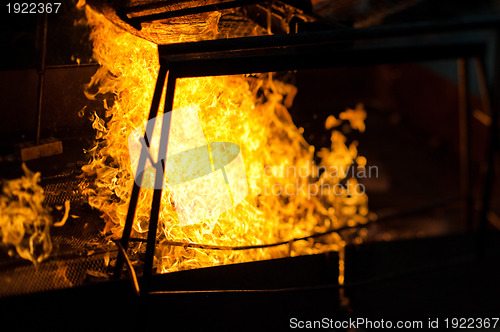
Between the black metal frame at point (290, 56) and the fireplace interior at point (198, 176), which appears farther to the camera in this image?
the fireplace interior at point (198, 176)

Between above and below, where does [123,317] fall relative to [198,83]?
below

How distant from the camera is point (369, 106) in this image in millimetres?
8195

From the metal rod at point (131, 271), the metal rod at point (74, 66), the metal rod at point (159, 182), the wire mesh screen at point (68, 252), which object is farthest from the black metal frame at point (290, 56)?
the metal rod at point (74, 66)

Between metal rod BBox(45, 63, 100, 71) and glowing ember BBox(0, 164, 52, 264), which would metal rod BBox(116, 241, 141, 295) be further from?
metal rod BBox(45, 63, 100, 71)

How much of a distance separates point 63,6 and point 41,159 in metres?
0.76

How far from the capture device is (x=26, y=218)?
2045 millimetres

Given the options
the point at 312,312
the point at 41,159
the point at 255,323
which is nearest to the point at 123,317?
the point at 255,323

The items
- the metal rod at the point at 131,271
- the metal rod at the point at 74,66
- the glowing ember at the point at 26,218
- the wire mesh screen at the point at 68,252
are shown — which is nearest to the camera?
the metal rod at the point at 131,271

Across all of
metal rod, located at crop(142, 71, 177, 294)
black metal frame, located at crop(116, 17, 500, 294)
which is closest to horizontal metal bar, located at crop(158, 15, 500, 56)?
black metal frame, located at crop(116, 17, 500, 294)

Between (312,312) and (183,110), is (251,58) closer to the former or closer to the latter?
(183,110)

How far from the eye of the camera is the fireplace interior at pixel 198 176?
1737mm

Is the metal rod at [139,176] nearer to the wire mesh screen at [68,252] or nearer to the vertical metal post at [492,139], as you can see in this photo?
the wire mesh screen at [68,252]

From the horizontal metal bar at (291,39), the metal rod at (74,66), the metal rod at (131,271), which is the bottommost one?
the metal rod at (131,271)

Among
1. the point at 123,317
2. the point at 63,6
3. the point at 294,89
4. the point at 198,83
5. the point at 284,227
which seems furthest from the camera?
the point at 284,227
